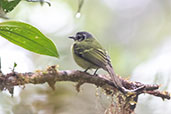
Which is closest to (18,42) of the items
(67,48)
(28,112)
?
(28,112)

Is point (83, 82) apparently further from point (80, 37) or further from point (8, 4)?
point (80, 37)

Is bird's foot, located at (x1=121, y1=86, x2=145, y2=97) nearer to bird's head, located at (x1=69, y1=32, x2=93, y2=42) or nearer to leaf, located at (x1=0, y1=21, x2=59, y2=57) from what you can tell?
leaf, located at (x1=0, y1=21, x2=59, y2=57)

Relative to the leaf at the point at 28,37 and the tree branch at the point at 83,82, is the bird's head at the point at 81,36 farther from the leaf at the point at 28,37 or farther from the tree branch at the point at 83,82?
the leaf at the point at 28,37

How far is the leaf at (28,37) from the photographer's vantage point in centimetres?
200

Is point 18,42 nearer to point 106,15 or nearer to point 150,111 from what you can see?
point 150,111

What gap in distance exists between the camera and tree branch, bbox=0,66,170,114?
6.32 ft

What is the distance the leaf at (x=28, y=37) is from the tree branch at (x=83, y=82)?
0.13 m

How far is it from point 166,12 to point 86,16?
2.16 metres

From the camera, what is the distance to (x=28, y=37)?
2031 millimetres

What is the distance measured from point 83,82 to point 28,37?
482mm

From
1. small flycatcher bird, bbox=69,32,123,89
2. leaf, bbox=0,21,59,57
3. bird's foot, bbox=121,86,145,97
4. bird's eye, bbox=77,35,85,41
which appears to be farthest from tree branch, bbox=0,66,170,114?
bird's eye, bbox=77,35,85,41

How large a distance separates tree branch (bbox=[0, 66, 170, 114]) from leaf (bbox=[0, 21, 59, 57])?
0.42 feet

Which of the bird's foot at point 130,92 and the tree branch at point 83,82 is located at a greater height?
the bird's foot at point 130,92

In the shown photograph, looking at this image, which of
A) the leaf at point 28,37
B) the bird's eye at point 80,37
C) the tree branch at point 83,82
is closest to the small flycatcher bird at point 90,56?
the bird's eye at point 80,37
